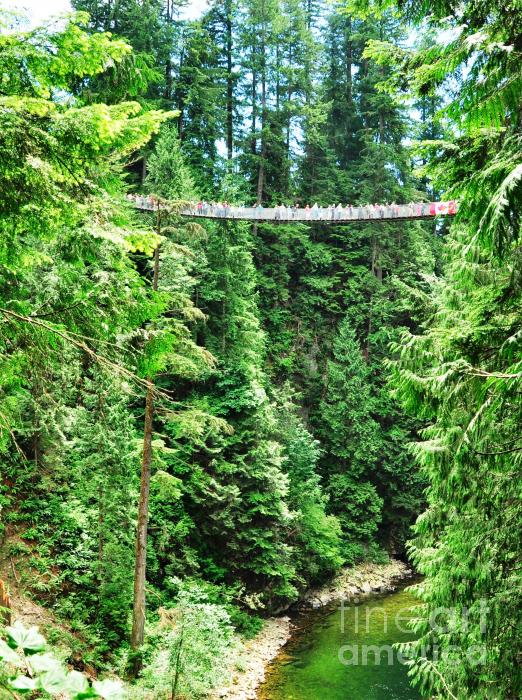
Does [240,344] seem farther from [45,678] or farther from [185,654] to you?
[45,678]

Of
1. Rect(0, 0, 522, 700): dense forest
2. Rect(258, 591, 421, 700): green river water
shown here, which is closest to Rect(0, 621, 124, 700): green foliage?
Rect(0, 0, 522, 700): dense forest

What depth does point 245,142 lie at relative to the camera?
25.9 meters

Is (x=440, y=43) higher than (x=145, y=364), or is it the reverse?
(x=440, y=43)

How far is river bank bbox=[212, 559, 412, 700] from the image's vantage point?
10.9 m

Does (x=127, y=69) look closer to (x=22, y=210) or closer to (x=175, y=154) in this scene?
(x=22, y=210)

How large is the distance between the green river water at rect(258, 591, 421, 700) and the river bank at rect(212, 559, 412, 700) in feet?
0.89

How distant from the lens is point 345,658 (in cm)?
1240

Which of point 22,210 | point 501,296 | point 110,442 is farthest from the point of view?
point 110,442

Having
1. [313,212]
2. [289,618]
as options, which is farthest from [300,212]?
[289,618]

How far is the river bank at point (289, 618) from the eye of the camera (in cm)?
1087

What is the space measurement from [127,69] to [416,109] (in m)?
29.4

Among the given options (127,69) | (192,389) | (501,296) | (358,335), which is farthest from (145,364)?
(358,335)

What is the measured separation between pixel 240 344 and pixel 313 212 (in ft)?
22.2

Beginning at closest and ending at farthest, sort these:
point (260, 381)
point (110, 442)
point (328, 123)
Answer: point (110, 442)
point (260, 381)
point (328, 123)
